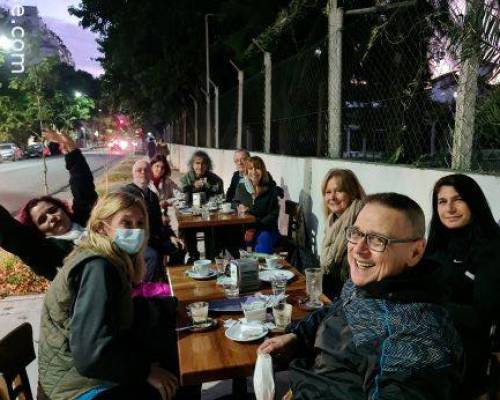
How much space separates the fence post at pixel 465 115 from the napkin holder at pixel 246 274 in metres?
1.66

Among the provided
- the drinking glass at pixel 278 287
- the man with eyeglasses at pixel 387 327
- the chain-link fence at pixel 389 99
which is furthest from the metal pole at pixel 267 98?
the man with eyeglasses at pixel 387 327

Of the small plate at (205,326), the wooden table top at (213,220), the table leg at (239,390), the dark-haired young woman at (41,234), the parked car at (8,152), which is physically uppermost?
the parked car at (8,152)

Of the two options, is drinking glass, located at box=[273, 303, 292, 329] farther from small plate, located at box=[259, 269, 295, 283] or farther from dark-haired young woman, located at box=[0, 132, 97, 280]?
dark-haired young woman, located at box=[0, 132, 97, 280]

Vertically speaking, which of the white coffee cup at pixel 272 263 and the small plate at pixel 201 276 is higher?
the white coffee cup at pixel 272 263

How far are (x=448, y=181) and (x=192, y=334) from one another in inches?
72.4

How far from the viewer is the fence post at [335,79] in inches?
202

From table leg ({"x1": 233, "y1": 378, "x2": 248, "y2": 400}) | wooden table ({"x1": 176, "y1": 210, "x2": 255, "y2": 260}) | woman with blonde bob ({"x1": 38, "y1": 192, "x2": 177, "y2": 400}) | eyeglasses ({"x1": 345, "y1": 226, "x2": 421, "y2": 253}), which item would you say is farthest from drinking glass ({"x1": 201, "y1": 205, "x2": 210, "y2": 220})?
eyeglasses ({"x1": 345, "y1": 226, "x2": 421, "y2": 253})

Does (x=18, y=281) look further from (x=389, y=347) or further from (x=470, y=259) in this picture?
(x=389, y=347)

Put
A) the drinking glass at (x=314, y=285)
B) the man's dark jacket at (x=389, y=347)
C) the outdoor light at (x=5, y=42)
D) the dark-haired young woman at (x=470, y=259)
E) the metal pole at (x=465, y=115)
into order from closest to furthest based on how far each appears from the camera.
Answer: the man's dark jacket at (x=389, y=347), the dark-haired young woman at (x=470, y=259), the drinking glass at (x=314, y=285), the metal pole at (x=465, y=115), the outdoor light at (x=5, y=42)

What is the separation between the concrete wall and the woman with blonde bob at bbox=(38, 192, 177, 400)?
2.27 metres

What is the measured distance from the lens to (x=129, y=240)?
2.39m

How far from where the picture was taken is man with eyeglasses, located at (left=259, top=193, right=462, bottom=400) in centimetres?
138

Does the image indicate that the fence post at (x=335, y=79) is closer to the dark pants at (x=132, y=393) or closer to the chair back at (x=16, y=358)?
the dark pants at (x=132, y=393)

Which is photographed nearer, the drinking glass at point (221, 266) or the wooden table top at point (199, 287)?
the wooden table top at point (199, 287)
